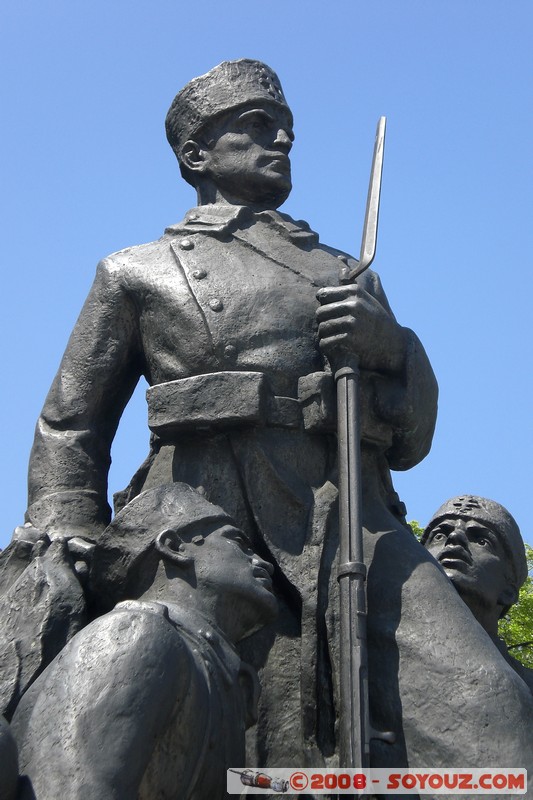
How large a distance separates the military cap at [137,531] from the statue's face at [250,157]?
73.8 inches

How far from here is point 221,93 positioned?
28.0 ft

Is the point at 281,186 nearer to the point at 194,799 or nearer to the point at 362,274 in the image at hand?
the point at 362,274

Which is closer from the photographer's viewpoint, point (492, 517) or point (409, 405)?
point (409, 405)

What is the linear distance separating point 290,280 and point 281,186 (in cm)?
69

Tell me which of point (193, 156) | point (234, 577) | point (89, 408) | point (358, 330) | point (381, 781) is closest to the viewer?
point (381, 781)

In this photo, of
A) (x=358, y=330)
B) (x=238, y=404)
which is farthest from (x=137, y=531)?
(x=358, y=330)

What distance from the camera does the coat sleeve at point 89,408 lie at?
777 centimetres

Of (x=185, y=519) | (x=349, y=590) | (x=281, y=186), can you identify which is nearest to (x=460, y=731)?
(x=349, y=590)

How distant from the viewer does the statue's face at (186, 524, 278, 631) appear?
274 inches

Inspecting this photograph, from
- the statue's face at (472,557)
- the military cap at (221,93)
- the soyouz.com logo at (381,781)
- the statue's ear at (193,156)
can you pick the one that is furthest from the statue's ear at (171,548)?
the military cap at (221,93)

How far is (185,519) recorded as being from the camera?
7.10 metres

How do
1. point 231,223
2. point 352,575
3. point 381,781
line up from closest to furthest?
point 381,781 → point 352,575 → point 231,223

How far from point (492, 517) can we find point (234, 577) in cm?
219

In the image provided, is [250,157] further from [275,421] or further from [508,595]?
[508,595]
